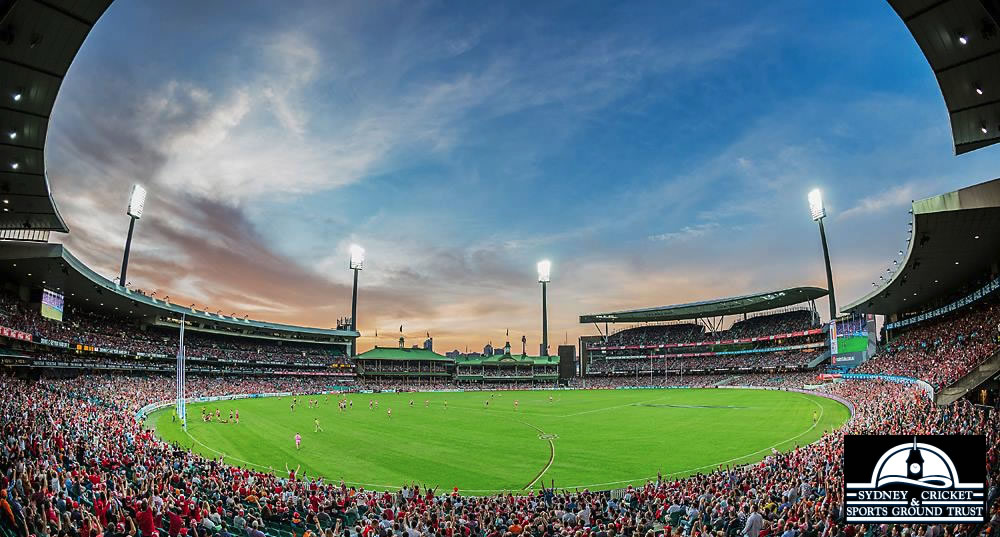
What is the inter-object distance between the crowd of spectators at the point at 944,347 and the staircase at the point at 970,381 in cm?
64

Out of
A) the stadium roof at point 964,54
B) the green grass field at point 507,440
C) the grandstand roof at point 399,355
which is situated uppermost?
the stadium roof at point 964,54

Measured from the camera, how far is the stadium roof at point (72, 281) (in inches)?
1606

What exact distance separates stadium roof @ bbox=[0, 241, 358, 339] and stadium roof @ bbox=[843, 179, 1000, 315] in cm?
5699

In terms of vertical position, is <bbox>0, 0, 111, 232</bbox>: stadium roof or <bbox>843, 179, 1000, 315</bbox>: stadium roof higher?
<bbox>0, 0, 111, 232</bbox>: stadium roof

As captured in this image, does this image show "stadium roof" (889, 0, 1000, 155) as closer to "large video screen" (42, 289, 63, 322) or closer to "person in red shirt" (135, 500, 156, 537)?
"person in red shirt" (135, 500, 156, 537)

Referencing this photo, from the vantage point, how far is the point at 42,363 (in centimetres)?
5078

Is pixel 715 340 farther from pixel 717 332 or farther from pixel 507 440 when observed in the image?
pixel 507 440

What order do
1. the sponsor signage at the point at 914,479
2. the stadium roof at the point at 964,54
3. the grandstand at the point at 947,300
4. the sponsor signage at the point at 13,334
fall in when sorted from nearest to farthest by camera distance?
the sponsor signage at the point at 914,479, the stadium roof at the point at 964,54, the grandstand at the point at 947,300, the sponsor signage at the point at 13,334

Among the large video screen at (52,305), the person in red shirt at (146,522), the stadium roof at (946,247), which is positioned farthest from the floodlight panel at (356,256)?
the person in red shirt at (146,522)

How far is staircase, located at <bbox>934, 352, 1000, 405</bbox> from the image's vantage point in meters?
28.9

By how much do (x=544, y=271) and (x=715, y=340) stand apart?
42.7 meters

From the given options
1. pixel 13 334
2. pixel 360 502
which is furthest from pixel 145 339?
pixel 360 502

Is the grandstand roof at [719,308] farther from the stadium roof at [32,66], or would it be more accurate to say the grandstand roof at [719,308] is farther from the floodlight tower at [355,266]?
the stadium roof at [32,66]

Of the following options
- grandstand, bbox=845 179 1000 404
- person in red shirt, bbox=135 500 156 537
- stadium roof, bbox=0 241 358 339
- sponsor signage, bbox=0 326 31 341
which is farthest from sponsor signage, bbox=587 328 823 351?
sponsor signage, bbox=0 326 31 341
